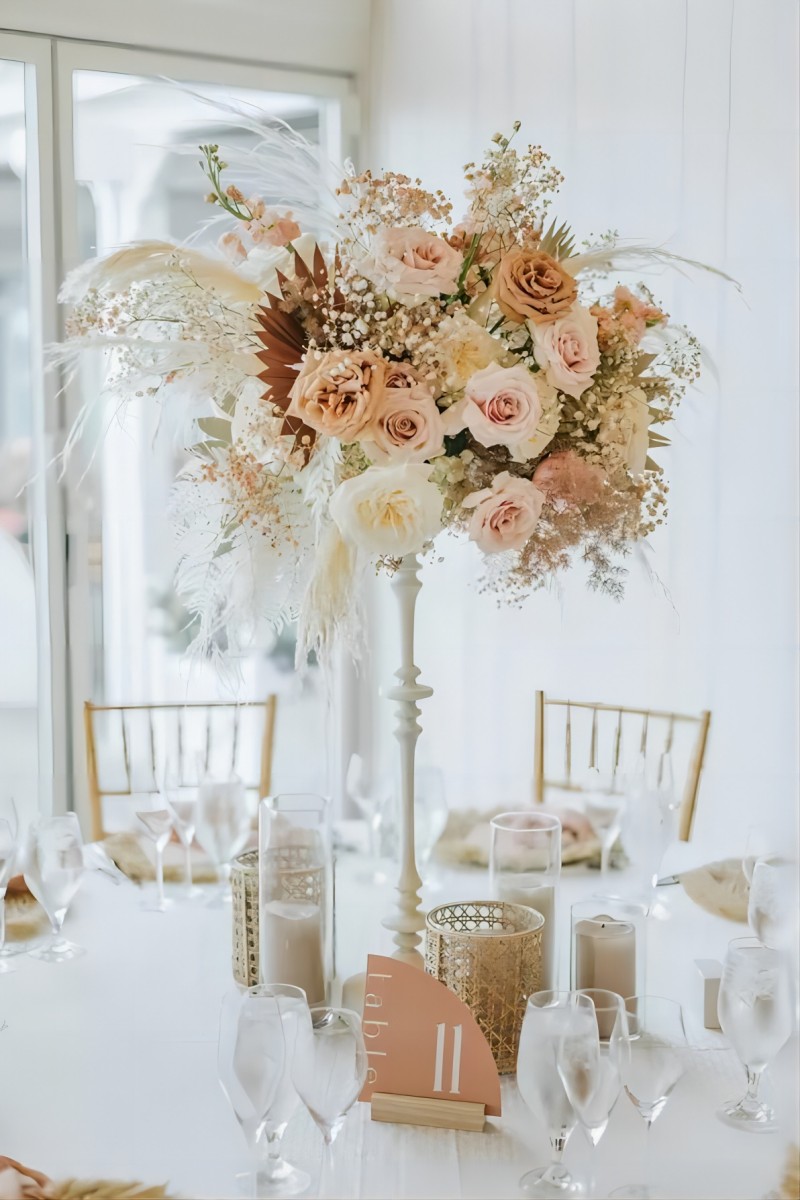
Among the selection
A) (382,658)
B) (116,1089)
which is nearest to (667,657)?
(382,658)

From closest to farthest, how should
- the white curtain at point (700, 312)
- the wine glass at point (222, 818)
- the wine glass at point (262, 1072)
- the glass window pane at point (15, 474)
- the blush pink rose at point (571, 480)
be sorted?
the wine glass at point (262, 1072), the blush pink rose at point (571, 480), the wine glass at point (222, 818), the white curtain at point (700, 312), the glass window pane at point (15, 474)

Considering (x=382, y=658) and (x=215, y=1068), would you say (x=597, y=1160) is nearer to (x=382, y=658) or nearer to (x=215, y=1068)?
(x=215, y=1068)

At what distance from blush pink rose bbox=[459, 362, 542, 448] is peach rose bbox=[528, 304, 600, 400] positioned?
2.0 inches

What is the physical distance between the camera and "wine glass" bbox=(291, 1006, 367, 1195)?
0.99 meters

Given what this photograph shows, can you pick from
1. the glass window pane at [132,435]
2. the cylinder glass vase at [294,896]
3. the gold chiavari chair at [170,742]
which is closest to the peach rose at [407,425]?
the cylinder glass vase at [294,896]

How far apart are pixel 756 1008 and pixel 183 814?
3.01 ft

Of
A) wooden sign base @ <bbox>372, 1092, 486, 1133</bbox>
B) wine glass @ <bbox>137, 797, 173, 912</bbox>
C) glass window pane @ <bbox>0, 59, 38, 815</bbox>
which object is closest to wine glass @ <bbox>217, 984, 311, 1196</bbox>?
wooden sign base @ <bbox>372, 1092, 486, 1133</bbox>

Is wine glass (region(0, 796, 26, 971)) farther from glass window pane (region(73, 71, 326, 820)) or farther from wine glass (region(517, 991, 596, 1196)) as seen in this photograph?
glass window pane (region(73, 71, 326, 820))

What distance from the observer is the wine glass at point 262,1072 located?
99 centimetres

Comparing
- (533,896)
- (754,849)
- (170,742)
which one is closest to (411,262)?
(533,896)

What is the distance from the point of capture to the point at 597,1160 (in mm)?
1075

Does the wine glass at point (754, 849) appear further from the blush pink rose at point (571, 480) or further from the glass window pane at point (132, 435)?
the glass window pane at point (132, 435)

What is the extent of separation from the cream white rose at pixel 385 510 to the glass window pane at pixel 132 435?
73.2 inches

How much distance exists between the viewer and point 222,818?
66.4 inches
